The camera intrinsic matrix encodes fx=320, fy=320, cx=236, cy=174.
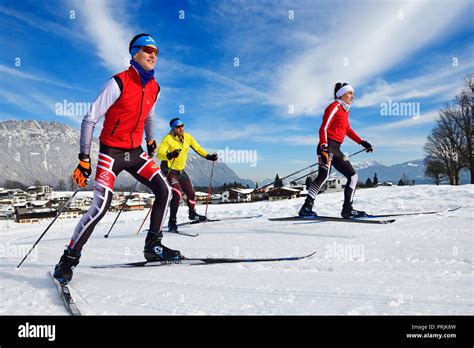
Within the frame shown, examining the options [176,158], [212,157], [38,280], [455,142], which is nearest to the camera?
[38,280]

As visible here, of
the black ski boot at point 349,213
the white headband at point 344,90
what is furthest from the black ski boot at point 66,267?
the white headband at point 344,90

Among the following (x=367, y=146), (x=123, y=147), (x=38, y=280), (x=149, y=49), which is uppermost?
(x=149, y=49)

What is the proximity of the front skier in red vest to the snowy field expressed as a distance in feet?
1.20

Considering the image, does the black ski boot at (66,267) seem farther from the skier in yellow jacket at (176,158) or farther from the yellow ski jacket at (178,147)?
the yellow ski jacket at (178,147)

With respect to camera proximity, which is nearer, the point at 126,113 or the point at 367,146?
the point at 126,113

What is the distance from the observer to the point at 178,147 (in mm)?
7473

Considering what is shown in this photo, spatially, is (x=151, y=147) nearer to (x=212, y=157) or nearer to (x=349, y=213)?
(x=212, y=157)

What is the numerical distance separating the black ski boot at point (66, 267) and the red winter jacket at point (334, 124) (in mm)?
4851

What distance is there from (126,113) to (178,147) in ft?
13.5

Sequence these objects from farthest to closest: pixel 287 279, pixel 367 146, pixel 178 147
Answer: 1. pixel 178 147
2. pixel 367 146
3. pixel 287 279

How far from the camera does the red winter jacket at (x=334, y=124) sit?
6.45 m

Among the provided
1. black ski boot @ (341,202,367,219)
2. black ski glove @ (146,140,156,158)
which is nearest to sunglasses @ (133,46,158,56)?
black ski glove @ (146,140,156,158)

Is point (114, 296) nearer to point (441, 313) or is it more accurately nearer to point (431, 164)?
point (441, 313)

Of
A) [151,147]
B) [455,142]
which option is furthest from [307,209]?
[455,142]
